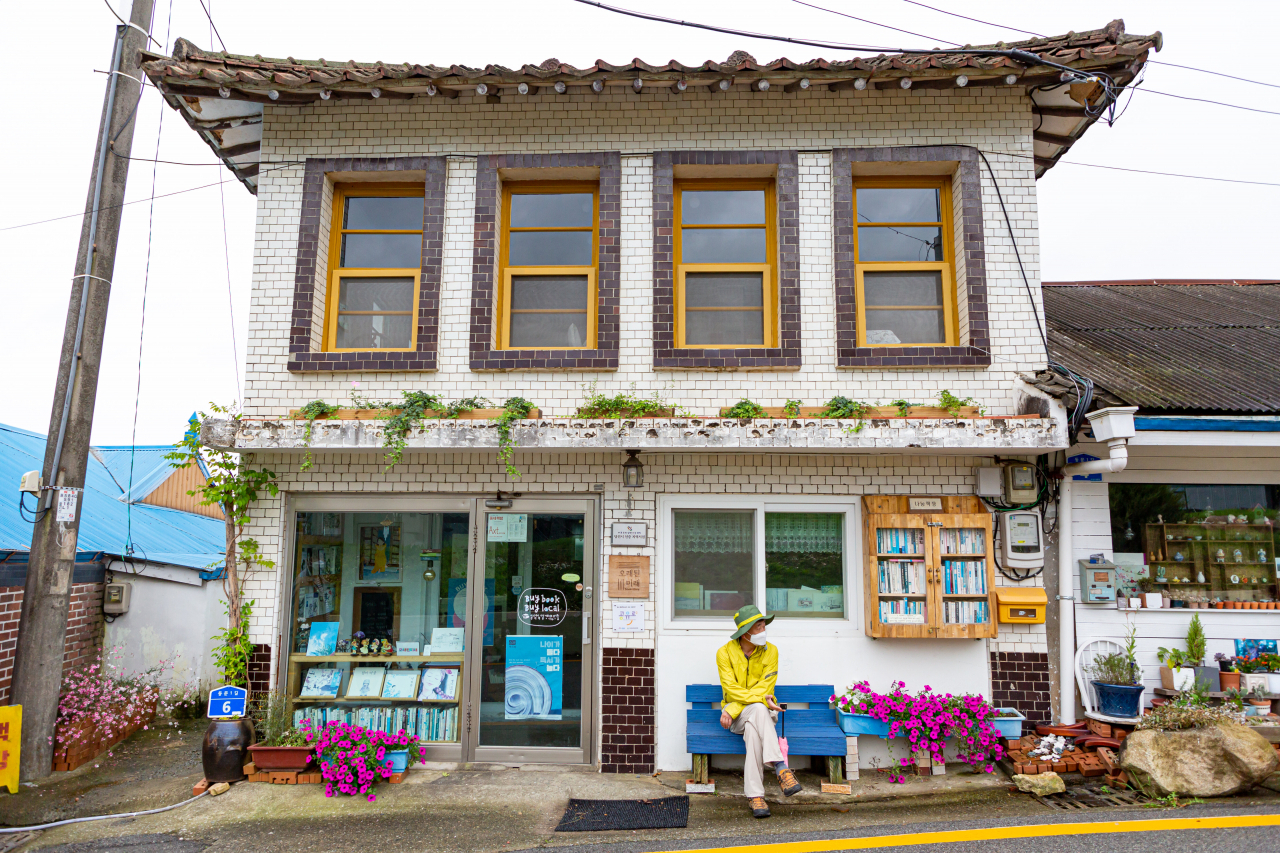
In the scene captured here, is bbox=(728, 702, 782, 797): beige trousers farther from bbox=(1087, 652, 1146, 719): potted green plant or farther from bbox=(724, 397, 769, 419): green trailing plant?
bbox=(1087, 652, 1146, 719): potted green plant

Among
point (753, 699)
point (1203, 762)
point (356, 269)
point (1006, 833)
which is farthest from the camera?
point (356, 269)

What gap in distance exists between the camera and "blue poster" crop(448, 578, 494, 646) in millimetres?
7203

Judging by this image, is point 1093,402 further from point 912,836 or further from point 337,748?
point 337,748

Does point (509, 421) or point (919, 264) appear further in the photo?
point (919, 264)

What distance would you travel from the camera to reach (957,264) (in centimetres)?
737

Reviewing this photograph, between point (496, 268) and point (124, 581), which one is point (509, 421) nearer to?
point (496, 268)

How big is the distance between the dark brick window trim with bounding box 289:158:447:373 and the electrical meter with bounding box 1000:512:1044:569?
18.4 feet

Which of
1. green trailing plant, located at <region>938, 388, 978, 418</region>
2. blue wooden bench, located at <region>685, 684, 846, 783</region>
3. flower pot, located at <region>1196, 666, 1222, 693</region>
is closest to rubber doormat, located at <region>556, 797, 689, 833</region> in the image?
blue wooden bench, located at <region>685, 684, 846, 783</region>

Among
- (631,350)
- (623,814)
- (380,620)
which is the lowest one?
(623,814)

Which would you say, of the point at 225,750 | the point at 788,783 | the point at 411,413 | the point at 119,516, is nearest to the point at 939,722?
the point at 788,783

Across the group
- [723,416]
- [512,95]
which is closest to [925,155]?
[723,416]

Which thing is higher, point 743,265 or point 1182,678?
point 743,265

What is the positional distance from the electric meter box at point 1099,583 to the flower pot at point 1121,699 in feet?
2.60

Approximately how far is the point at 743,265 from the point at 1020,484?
335 centimetres
